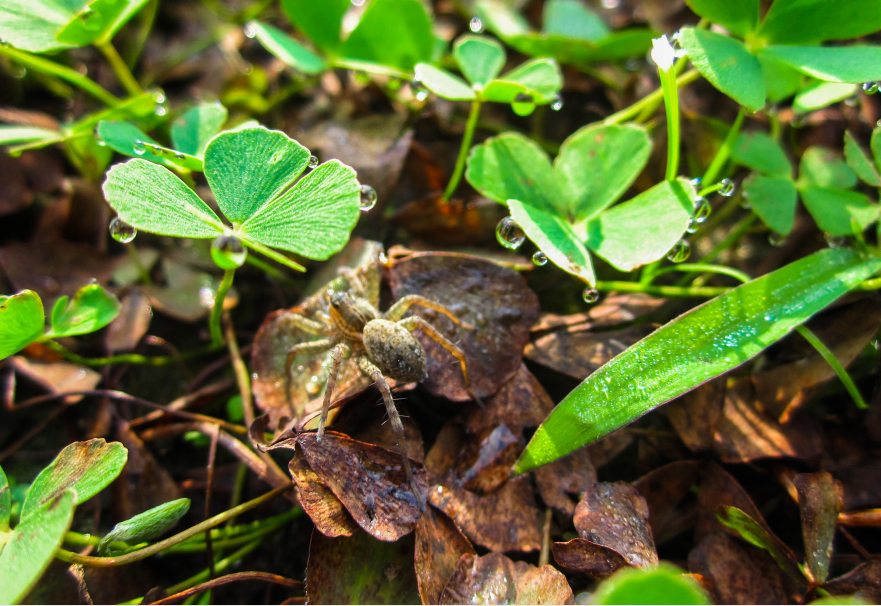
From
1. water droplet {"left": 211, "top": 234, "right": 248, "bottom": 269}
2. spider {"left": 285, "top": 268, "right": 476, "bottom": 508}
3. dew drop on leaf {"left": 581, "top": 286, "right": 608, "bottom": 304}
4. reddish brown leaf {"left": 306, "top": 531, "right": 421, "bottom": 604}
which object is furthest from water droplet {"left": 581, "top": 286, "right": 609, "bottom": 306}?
water droplet {"left": 211, "top": 234, "right": 248, "bottom": 269}

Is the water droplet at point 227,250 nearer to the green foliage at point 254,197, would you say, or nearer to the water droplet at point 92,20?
the green foliage at point 254,197

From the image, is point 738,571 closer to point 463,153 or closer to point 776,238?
point 776,238

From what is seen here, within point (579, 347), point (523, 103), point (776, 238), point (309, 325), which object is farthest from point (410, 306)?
point (776, 238)

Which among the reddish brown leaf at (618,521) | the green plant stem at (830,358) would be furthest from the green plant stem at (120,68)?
the green plant stem at (830,358)

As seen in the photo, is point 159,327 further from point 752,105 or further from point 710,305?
point 752,105

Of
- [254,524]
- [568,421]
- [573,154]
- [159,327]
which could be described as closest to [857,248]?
[573,154]

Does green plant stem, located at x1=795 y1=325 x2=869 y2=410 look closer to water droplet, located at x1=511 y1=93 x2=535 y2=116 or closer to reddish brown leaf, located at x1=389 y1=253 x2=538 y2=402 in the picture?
reddish brown leaf, located at x1=389 y1=253 x2=538 y2=402
